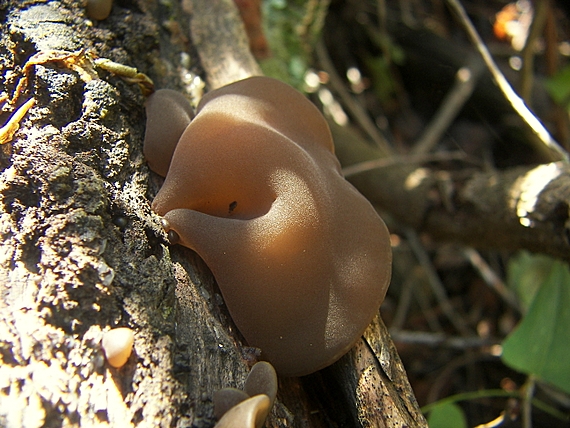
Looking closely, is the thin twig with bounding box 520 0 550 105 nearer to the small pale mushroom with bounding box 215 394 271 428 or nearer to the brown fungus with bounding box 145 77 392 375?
the brown fungus with bounding box 145 77 392 375

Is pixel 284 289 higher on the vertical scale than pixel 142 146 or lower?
lower

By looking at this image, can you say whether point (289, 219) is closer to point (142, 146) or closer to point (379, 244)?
point (379, 244)

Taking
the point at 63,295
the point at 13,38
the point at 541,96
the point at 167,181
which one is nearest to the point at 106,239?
the point at 63,295

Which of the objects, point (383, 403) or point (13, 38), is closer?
point (383, 403)

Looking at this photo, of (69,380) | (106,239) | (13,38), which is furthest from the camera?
(13,38)

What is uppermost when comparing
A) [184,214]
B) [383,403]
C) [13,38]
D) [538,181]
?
[13,38]

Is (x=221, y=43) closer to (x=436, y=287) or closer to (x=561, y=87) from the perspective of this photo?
(x=436, y=287)

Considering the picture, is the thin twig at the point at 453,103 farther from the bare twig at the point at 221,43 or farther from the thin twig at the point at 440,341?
the bare twig at the point at 221,43
